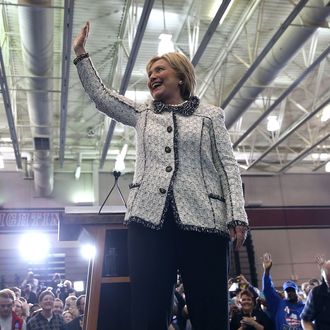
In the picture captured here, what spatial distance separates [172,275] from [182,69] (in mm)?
524

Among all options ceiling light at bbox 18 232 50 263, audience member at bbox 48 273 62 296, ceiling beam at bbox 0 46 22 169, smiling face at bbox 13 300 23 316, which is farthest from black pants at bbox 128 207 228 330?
ceiling light at bbox 18 232 50 263

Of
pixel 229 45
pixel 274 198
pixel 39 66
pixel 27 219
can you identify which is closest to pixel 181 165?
pixel 39 66

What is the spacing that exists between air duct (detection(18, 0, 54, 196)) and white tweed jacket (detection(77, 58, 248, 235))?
3520mm

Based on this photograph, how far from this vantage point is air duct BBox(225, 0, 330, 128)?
16.2 feet

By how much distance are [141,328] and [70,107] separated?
762 centimetres

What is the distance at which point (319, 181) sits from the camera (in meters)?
11.1

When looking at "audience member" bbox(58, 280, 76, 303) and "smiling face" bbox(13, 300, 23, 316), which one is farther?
"audience member" bbox(58, 280, 76, 303)

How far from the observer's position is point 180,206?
38.0 inches

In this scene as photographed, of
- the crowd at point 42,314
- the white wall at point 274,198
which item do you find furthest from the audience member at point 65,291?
the white wall at point 274,198

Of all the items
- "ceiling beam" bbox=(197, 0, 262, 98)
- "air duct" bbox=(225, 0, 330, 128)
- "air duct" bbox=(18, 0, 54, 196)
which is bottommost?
"air duct" bbox=(18, 0, 54, 196)

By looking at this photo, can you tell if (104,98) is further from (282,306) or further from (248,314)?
(282,306)

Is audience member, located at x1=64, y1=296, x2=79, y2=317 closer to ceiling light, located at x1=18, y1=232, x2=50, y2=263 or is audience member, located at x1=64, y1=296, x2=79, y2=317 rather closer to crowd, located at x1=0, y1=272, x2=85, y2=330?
crowd, located at x1=0, y1=272, x2=85, y2=330

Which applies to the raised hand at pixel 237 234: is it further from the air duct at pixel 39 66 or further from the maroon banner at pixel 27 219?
the maroon banner at pixel 27 219

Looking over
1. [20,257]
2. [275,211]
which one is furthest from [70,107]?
[275,211]
